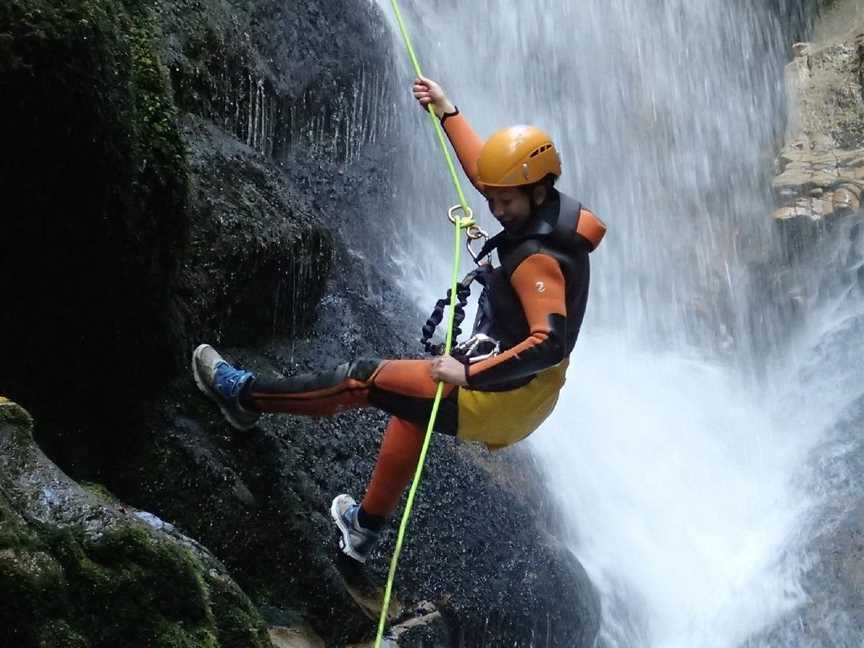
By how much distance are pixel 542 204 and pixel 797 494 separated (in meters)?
5.97

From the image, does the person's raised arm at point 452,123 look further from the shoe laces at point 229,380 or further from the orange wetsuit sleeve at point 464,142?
the shoe laces at point 229,380

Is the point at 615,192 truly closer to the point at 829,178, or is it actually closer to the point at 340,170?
the point at 829,178

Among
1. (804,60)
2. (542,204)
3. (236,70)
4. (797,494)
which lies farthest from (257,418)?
(804,60)

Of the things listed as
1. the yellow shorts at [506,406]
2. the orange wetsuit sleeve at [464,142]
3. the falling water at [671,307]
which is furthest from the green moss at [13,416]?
the falling water at [671,307]

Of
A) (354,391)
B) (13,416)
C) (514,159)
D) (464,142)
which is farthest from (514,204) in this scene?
(13,416)

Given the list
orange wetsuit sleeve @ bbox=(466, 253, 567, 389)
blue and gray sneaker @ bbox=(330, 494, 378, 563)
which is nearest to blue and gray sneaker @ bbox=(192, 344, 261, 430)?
blue and gray sneaker @ bbox=(330, 494, 378, 563)

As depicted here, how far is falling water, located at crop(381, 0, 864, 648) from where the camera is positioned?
7.96 metres

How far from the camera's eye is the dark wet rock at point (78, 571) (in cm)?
241

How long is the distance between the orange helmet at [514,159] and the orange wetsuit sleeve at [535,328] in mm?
322

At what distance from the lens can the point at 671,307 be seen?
1222cm

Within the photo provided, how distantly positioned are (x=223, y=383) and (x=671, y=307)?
340 inches

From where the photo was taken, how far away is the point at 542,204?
13.7 feet

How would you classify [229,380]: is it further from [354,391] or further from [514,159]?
[514,159]

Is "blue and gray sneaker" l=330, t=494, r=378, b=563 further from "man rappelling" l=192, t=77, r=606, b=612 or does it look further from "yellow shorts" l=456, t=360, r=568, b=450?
"yellow shorts" l=456, t=360, r=568, b=450
